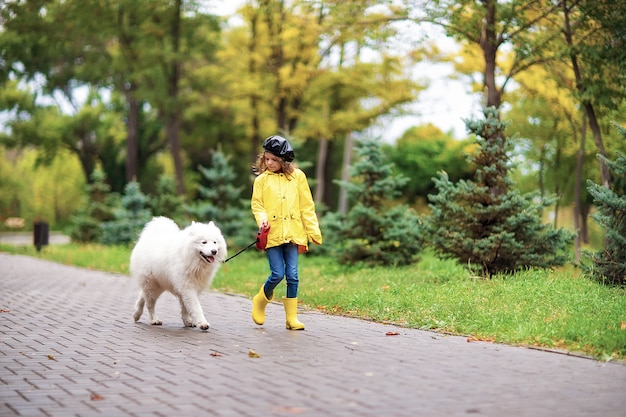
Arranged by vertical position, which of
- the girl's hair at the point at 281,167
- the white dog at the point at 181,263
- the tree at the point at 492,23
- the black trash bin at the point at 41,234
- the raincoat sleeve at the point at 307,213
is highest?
the tree at the point at 492,23

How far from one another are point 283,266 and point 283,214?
2.04 ft

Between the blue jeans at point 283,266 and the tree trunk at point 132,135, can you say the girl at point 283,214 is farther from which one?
the tree trunk at point 132,135

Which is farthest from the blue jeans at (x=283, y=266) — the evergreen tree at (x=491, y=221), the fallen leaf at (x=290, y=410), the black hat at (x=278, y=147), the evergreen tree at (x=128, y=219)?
the evergreen tree at (x=128, y=219)

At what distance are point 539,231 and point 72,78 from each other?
38.3m

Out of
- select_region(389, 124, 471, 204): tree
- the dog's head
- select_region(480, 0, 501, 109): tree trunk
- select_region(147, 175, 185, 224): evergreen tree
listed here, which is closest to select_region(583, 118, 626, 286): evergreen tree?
Result: the dog's head

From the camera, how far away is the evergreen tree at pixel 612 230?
423 inches

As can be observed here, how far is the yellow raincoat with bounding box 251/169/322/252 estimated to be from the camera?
9.06m

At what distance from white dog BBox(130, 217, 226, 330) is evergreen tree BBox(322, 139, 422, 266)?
7457mm

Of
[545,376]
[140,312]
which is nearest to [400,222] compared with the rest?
[140,312]

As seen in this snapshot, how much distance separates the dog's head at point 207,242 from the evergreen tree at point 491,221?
484cm

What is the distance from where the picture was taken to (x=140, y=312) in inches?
397

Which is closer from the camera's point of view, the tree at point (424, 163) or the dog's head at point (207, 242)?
the dog's head at point (207, 242)

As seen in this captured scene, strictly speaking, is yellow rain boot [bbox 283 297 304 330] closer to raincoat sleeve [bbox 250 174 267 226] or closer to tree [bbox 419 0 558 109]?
raincoat sleeve [bbox 250 174 267 226]

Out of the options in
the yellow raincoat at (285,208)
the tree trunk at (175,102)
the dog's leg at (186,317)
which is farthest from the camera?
the tree trunk at (175,102)
